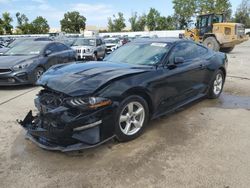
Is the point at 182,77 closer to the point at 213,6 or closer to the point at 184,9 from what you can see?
the point at 213,6

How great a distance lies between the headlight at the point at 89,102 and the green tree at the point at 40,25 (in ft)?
233

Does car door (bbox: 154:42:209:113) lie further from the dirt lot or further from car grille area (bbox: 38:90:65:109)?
car grille area (bbox: 38:90:65:109)

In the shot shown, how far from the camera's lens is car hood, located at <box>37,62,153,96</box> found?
382 cm

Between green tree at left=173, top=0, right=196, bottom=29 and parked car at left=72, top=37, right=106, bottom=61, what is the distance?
5662cm

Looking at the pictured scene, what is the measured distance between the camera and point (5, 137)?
15.0 feet

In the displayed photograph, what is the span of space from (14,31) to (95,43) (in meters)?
63.0

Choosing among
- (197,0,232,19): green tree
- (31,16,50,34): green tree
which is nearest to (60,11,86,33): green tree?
(31,16,50,34): green tree

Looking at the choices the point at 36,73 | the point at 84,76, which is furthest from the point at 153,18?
the point at 84,76

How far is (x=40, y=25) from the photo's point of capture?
73.0 metres

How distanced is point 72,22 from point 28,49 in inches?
2982

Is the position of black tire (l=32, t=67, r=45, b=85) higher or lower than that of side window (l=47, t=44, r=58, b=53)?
lower

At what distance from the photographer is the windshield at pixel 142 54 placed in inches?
198

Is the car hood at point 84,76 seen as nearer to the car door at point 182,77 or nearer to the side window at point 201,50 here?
the car door at point 182,77

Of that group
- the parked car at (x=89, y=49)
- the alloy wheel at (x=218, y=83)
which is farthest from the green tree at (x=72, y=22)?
the alloy wheel at (x=218, y=83)
